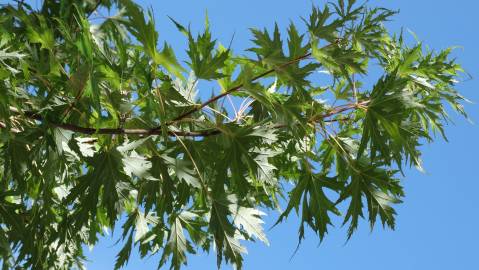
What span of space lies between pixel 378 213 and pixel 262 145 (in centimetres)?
50

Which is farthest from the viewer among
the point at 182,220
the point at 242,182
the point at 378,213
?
the point at 182,220

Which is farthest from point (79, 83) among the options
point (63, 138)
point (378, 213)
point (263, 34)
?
point (378, 213)

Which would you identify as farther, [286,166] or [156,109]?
[286,166]

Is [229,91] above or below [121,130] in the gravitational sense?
above

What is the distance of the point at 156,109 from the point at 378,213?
3.11ft

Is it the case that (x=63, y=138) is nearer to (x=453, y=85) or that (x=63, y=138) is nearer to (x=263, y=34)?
(x=263, y=34)

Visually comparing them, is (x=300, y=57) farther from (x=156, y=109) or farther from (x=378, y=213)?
(x=378, y=213)

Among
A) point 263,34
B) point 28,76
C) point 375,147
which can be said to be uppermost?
point 263,34

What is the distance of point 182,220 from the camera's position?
2.77 meters

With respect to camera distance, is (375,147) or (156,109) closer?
(156,109)

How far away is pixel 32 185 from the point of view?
8.80ft

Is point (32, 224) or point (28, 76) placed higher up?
point (28, 76)

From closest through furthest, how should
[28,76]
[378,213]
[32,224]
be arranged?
[28,76] < [378,213] < [32,224]

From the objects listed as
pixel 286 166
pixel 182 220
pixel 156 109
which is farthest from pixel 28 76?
pixel 286 166
